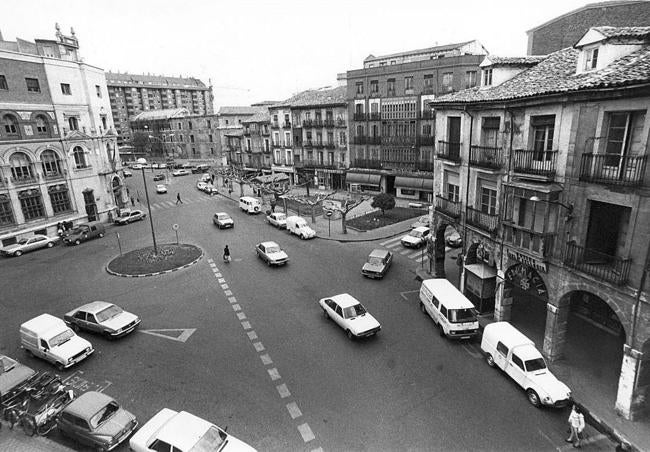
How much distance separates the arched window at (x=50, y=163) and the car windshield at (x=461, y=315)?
4499 centimetres

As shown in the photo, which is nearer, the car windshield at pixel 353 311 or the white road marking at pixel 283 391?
the white road marking at pixel 283 391

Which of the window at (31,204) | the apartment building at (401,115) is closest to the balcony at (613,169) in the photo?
the apartment building at (401,115)

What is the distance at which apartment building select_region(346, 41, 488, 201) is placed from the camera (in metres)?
47.8

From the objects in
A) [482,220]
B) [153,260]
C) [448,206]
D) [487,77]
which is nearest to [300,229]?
[153,260]

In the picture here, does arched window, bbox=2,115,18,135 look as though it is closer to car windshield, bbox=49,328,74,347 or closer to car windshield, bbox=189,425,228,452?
car windshield, bbox=49,328,74,347

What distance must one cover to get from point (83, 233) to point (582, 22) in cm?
4959

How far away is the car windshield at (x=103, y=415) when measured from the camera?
538 inches

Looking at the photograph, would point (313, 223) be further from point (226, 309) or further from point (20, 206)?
point (20, 206)

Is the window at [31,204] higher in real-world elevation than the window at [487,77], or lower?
lower

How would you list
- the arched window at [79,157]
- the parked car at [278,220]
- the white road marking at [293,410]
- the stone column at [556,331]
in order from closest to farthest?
the white road marking at [293,410] < the stone column at [556,331] < the parked car at [278,220] < the arched window at [79,157]

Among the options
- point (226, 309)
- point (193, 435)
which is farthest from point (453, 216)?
point (193, 435)

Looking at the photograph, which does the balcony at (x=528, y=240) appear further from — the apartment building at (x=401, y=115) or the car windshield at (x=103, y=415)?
the apartment building at (x=401, y=115)

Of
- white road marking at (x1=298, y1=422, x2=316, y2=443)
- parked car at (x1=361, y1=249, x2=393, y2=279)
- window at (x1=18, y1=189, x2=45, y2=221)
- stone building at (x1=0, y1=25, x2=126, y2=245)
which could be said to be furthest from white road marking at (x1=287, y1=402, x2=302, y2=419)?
window at (x1=18, y1=189, x2=45, y2=221)

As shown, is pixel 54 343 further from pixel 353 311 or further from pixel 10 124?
pixel 10 124
